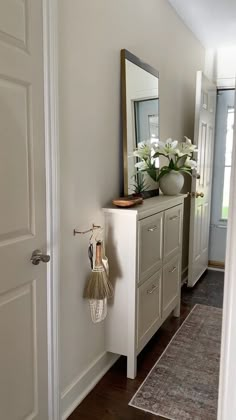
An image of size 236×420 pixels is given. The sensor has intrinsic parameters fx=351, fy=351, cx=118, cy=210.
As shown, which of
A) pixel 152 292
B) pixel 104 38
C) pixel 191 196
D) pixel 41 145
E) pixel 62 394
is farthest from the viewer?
pixel 191 196

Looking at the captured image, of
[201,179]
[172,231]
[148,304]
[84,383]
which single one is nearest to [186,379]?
[148,304]

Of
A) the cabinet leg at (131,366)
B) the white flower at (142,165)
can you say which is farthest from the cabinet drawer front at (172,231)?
the cabinet leg at (131,366)

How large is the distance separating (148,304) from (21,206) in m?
1.25

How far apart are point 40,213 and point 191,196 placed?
234 cm

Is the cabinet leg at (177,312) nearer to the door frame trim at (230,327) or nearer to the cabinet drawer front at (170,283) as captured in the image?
the cabinet drawer front at (170,283)

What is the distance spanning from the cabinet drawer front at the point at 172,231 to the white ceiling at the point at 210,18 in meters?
1.75

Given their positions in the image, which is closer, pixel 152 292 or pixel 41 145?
pixel 41 145

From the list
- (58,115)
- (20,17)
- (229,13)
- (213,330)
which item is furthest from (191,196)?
(20,17)

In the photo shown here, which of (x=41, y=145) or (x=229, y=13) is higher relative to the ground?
(x=229, y=13)

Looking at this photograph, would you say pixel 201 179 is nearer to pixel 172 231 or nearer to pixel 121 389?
pixel 172 231

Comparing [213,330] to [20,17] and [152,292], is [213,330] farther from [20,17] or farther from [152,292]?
[20,17]

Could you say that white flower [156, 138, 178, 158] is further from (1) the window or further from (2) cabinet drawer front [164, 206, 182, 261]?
(1) the window

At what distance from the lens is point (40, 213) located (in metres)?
1.53

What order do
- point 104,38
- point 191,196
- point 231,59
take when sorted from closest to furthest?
point 104,38, point 191,196, point 231,59
